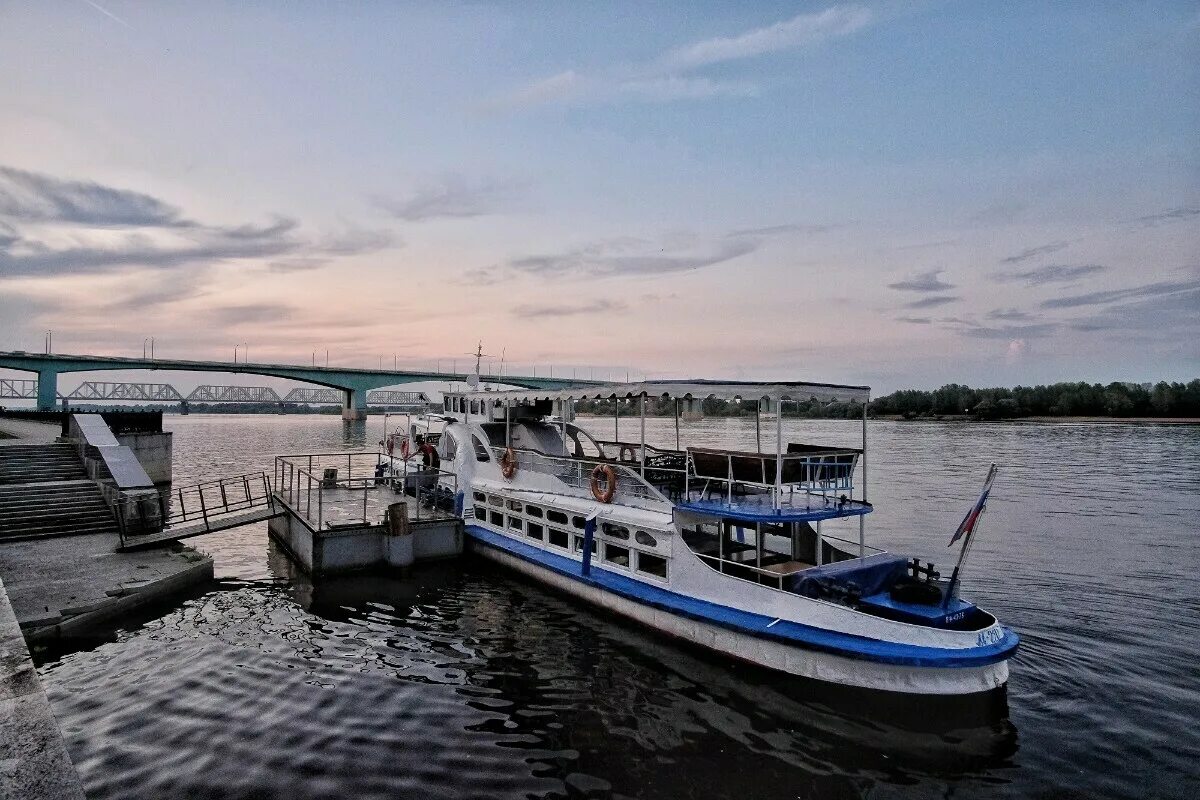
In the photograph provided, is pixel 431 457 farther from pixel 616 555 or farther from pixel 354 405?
pixel 354 405

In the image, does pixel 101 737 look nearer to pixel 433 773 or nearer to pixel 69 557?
pixel 433 773

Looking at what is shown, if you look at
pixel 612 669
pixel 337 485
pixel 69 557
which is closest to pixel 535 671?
pixel 612 669

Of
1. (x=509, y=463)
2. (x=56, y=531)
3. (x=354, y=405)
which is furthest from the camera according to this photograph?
(x=354, y=405)

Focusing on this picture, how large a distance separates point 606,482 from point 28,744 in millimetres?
11866

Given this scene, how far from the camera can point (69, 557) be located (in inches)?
709

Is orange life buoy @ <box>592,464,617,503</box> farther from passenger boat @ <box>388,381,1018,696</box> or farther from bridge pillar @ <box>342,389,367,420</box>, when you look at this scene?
bridge pillar @ <box>342,389,367,420</box>

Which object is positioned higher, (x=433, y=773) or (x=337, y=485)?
(x=337, y=485)

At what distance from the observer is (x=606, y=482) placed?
16.8m

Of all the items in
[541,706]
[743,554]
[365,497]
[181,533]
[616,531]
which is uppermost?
[365,497]

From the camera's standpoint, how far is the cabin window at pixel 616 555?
1666 cm

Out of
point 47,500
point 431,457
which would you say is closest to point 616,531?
point 431,457

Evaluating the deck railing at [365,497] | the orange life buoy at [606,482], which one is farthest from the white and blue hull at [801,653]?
the deck railing at [365,497]

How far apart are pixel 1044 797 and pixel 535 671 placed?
8.29m

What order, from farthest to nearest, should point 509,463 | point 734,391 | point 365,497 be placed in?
point 509,463 → point 365,497 → point 734,391
